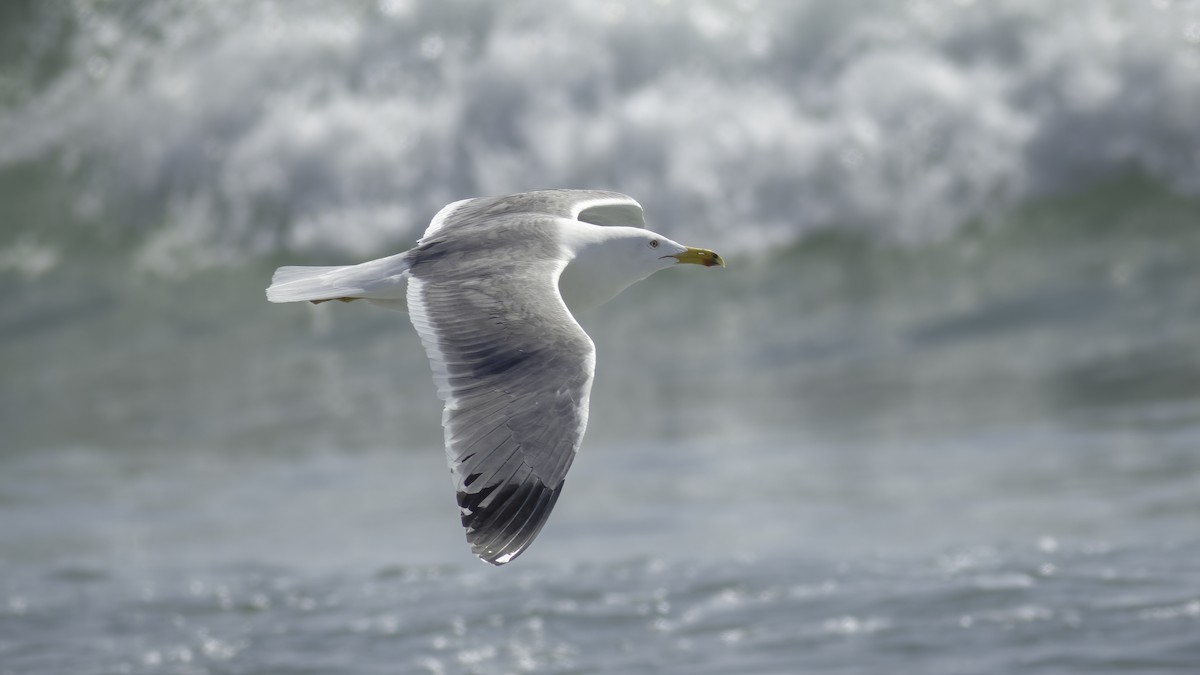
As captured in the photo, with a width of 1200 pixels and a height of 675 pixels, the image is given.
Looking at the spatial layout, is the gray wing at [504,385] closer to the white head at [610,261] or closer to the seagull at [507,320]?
the seagull at [507,320]

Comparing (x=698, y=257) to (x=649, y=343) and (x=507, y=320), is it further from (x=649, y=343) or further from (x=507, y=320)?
(x=649, y=343)

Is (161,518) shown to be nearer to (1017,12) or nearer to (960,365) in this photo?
(960,365)

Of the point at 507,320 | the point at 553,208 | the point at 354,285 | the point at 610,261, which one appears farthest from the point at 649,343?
the point at 507,320

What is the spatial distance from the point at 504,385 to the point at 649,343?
6652 millimetres

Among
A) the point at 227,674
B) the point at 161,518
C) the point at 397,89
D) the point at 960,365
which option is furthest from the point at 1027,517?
the point at 397,89

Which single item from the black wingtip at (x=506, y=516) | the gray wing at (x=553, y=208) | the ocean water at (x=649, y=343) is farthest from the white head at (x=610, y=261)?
the ocean water at (x=649, y=343)

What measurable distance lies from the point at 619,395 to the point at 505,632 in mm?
3262

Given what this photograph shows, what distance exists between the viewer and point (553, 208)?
19.4 feet

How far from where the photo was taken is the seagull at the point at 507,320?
4.07 metres

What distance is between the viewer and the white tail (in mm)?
5102

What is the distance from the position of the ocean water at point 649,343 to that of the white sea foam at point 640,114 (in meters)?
0.03

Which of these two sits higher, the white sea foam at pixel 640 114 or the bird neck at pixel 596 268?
the white sea foam at pixel 640 114

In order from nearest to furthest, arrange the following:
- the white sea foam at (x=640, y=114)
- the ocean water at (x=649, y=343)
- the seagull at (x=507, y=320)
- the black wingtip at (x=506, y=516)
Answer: the black wingtip at (x=506, y=516)
the seagull at (x=507, y=320)
the ocean water at (x=649, y=343)
the white sea foam at (x=640, y=114)

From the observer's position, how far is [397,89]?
13031 millimetres
